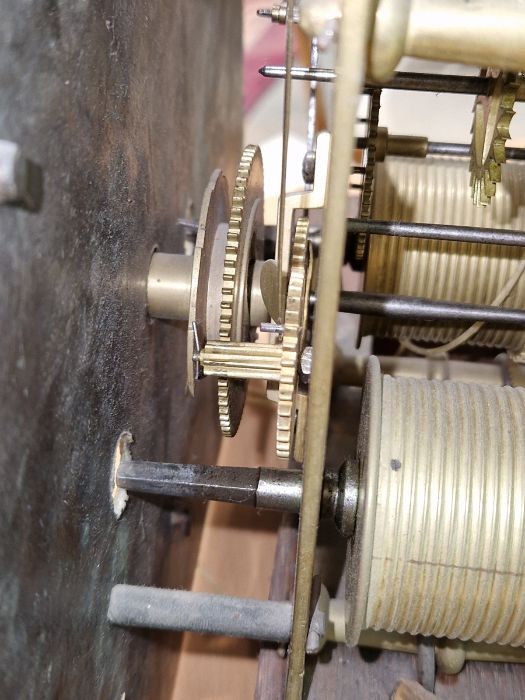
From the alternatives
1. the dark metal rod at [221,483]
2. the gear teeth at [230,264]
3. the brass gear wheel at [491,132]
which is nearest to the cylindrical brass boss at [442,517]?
the dark metal rod at [221,483]

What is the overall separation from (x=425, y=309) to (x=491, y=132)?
0.30m

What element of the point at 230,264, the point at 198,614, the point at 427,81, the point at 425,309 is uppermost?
the point at 427,81

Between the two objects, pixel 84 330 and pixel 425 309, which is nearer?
pixel 84 330

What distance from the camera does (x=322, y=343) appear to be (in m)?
0.60

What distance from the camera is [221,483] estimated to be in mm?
1018

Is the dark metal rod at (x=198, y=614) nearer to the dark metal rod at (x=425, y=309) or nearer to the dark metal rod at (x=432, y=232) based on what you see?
the dark metal rod at (x=425, y=309)

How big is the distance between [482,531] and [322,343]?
45cm

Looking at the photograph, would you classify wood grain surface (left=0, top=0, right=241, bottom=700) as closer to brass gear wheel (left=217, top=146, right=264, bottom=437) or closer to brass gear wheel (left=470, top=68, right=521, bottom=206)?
brass gear wheel (left=217, top=146, right=264, bottom=437)

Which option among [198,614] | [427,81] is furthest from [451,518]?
[427,81]

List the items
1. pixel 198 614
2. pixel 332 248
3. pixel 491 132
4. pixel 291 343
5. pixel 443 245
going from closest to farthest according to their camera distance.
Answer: pixel 332 248 → pixel 291 343 → pixel 491 132 → pixel 198 614 → pixel 443 245

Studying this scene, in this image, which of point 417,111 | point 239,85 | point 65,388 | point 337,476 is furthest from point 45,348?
point 417,111

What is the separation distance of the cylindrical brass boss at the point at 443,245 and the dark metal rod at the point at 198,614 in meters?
0.68

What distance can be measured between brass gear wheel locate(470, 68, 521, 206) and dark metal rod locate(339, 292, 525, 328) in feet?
0.61

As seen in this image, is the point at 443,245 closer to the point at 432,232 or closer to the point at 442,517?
the point at 432,232
